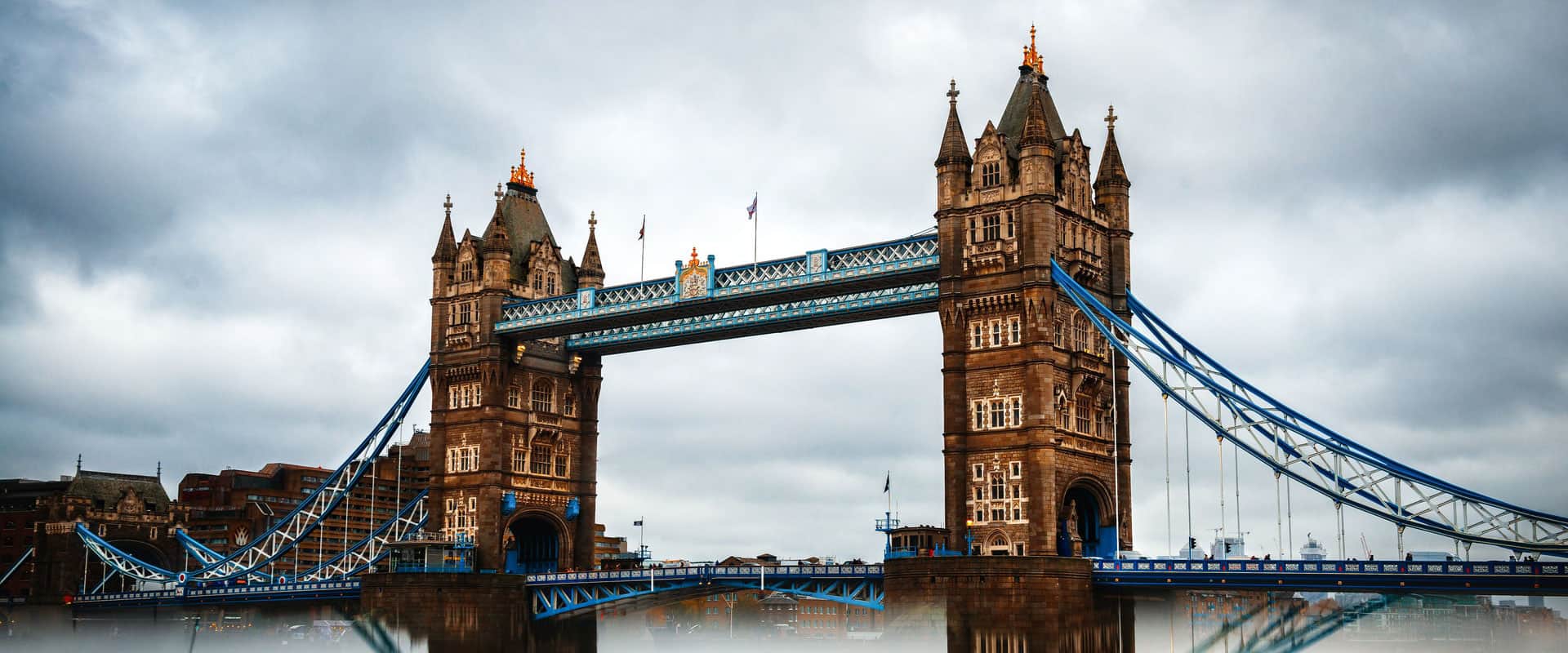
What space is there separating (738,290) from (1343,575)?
39870mm

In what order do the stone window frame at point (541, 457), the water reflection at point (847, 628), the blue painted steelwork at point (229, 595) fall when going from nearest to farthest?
the water reflection at point (847, 628) < the stone window frame at point (541, 457) < the blue painted steelwork at point (229, 595)

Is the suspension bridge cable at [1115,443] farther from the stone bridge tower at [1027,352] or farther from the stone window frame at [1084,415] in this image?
the stone window frame at [1084,415]

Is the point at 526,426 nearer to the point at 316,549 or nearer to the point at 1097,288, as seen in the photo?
the point at 1097,288

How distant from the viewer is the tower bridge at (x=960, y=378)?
79.7 meters

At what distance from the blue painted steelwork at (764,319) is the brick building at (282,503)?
71377mm

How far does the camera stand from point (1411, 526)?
73.5 meters

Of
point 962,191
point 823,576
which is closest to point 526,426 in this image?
point 823,576

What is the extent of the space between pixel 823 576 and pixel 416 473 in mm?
115768

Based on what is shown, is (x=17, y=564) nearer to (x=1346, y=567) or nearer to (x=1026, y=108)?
(x=1026, y=108)

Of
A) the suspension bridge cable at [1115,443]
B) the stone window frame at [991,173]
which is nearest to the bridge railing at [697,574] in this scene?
the suspension bridge cable at [1115,443]

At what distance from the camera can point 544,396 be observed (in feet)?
374

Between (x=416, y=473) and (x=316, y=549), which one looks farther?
(x=416, y=473)

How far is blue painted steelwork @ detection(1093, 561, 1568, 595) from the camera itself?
6956 cm

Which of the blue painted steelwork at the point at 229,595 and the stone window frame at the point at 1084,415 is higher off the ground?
the stone window frame at the point at 1084,415
